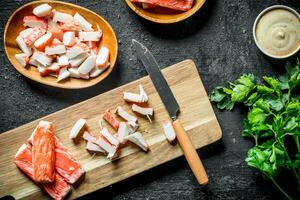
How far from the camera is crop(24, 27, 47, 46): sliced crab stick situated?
2342 millimetres

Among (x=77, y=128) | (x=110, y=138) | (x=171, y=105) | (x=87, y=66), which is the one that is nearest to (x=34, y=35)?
(x=87, y=66)

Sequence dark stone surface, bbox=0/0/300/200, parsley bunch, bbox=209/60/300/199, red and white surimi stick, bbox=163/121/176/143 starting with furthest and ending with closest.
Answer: dark stone surface, bbox=0/0/300/200 < red and white surimi stick, bbox=163/121/176/143 < parsley bunch, bbox=209/60/300/199

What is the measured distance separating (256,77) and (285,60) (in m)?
0.15

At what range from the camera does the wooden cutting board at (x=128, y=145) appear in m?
2.28

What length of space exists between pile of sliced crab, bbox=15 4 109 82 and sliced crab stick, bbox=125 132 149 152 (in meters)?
0.30

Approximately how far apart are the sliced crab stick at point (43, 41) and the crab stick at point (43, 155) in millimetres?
345

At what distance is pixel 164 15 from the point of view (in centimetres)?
234

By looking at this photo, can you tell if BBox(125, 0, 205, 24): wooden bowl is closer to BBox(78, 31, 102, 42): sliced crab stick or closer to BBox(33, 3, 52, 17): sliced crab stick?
BBox(78, 31, 102, 42): sliced crab stick

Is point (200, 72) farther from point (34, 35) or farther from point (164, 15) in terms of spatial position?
point (34, 35)

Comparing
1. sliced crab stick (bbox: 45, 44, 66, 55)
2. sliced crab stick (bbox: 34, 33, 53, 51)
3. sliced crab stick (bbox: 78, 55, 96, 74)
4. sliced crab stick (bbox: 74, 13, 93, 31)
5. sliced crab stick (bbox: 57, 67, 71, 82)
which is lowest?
sliced crab stick (bbox: 57, 67, 71, 82)

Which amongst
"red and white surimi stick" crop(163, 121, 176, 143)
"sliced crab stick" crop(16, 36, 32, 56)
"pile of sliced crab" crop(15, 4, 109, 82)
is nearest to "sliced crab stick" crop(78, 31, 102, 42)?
"pile of sliced crab" crop(15, 4, 109, 82)

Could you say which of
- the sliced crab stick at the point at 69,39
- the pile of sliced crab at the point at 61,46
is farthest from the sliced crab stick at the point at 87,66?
the sliced crab stick at the point at 69,39

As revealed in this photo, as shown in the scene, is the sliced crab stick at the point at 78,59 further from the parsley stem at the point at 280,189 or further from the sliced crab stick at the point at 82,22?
the parsley stem at the point at 280,189

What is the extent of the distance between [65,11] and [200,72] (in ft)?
2.11
